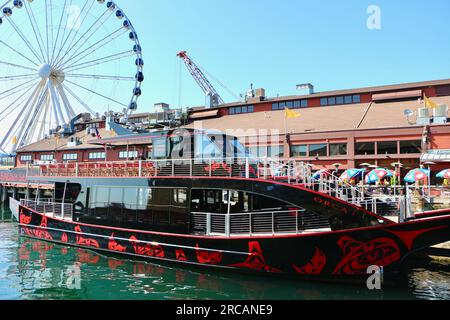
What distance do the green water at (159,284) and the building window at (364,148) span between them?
14580 mm

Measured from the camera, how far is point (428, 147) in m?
25.5

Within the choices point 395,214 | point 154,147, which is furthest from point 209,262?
point 395,214

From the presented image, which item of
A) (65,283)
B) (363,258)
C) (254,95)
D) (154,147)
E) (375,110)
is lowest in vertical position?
(65,283)

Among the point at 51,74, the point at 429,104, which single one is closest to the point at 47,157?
the point at 51,74

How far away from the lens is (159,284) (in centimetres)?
1157

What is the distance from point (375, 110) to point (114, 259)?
25.2 meters

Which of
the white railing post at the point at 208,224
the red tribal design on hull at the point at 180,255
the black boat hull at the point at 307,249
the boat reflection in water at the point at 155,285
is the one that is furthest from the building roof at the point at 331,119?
the red tribal design on hull at the point at 180,255

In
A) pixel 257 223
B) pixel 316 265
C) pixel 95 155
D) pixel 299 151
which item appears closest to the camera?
pixel 316 265

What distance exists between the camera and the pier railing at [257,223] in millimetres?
11250

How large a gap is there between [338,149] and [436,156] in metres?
6.98

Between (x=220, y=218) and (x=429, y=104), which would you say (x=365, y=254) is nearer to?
(x=220, y=218)

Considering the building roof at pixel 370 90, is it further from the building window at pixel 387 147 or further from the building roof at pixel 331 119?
the building window at pixel 387 147

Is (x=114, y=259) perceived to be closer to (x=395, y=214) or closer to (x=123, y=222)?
→ (x=123, y=222)
